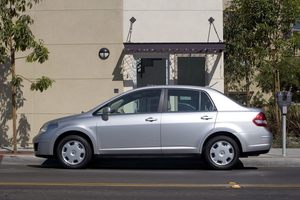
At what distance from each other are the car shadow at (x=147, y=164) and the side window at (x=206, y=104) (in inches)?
44.3

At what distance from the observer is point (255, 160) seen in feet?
42.9

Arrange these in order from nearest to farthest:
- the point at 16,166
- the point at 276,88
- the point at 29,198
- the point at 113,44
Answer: the point at 29,198
the point at 16,166
the point at 113,44
the point at 276,88

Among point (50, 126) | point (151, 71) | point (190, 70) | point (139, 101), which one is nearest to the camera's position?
point (139, 101)

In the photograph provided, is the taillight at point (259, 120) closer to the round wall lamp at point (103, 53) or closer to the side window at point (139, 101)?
the side window at point (139, 101)

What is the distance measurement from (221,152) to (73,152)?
291 centimetres

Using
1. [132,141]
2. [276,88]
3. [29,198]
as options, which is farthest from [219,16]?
[29,198]

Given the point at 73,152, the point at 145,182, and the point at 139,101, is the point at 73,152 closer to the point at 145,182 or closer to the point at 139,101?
the point at 139,101

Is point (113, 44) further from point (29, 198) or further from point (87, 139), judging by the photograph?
point (29, 198)

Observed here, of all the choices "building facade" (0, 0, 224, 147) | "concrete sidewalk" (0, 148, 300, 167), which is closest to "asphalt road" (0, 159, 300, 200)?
"concrete sidewalk" (0, 148, 300, 167)

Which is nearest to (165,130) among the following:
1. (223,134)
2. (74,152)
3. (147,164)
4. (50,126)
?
(223,134)

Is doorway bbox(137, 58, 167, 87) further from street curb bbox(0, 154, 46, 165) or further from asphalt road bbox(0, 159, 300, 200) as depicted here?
street curb bbox(0, 154, 46, 165)

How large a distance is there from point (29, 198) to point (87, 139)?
348 cm

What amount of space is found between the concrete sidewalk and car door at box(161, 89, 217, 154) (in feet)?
6.08

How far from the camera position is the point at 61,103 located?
16484mm
